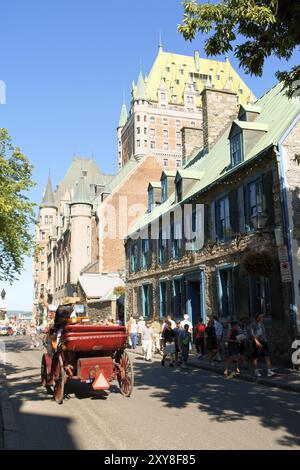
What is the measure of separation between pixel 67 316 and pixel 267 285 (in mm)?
7793

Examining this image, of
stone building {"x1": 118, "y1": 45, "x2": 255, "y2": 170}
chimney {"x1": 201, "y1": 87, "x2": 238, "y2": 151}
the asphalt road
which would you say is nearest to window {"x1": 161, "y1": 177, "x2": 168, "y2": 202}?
chimney {"x1": 201, "y1": 87, "x2": 238, "y2": 151}

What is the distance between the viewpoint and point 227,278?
1775cm

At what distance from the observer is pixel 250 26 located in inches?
285

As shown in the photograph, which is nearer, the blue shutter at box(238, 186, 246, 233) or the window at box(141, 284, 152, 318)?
the blue shutter at box(238, 186, 246, 233)

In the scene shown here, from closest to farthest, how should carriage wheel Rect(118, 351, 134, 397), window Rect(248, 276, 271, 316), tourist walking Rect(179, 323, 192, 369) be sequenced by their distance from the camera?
carriage wheel Rect(118, 351, 134, 397) < tourist walking Rect(179, 323, 192, 369) < window Rect(248, 276, 271, 316)

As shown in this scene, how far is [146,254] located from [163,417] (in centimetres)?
1908

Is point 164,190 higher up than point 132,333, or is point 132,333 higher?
point 164,190

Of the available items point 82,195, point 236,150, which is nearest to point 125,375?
point 236,150

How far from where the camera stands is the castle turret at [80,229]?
179ft

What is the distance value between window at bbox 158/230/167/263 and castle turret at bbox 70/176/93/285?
101 feet

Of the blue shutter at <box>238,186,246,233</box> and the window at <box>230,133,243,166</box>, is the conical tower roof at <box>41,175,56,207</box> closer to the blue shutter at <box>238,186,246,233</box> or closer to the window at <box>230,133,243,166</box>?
the window at <box>230,133,243,166</box>

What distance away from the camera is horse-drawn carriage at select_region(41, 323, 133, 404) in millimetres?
8594

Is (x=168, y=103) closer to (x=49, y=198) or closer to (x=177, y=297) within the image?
(x=49, y=198)
